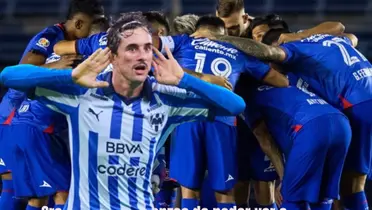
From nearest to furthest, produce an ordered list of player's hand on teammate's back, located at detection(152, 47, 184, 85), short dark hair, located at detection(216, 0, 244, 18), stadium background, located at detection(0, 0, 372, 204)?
player's hand on teammate's back, located at detection(152, 47, 184, 85)
short dark hair, located at detection(216, 0, 244, 18)
stadium background, located at detection(0, 0, 372, 204)

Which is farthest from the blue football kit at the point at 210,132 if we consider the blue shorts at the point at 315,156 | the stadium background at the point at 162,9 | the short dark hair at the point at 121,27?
the stadium background at the point at 162,9

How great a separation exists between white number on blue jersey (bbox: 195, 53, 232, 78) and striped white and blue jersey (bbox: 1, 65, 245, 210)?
83.1 inches

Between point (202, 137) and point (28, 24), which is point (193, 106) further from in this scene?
point (28, 24)

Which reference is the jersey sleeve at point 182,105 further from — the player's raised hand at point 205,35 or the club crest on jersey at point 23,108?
the club crest on jersey at point 23,108

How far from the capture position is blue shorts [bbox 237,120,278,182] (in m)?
7.00

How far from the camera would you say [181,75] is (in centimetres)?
408

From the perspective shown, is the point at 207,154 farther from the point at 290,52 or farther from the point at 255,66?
the point at 290,52

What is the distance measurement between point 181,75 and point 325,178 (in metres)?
2.58

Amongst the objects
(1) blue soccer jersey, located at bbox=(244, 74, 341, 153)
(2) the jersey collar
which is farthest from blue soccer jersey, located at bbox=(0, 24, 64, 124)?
(2) the jersey collar

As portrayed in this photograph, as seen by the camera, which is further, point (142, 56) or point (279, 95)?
point (279, 95)

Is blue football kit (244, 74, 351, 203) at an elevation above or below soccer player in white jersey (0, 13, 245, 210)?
below

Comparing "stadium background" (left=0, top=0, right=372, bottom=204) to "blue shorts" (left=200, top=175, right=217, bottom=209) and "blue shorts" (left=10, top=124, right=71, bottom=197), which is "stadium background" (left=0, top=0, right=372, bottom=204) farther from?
"blue shorts" (left=10, top=124, right=71, bottom=197)

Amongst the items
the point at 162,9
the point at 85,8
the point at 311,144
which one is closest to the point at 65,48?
the point at 85,8

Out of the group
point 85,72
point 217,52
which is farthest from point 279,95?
point 85,72
